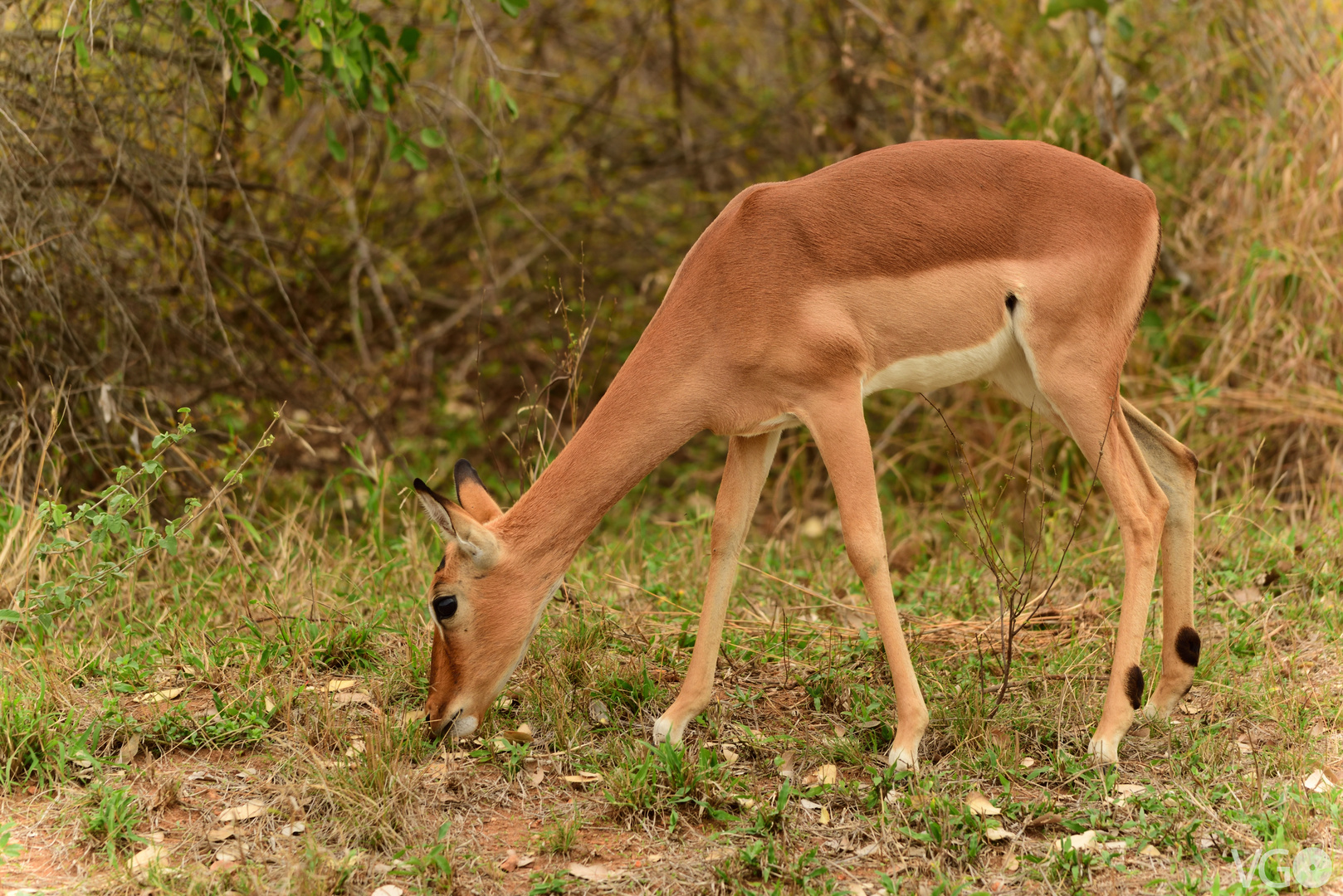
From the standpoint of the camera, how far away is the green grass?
11.0 feet

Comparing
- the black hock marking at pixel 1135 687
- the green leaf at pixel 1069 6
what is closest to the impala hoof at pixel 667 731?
the black hock marking at pixel 1135 687

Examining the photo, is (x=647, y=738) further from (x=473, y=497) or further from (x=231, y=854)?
(x=231, y=854)

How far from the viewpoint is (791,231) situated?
388 centimetres

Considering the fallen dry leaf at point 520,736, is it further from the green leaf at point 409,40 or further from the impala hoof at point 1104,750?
the green leaf at point 409,40

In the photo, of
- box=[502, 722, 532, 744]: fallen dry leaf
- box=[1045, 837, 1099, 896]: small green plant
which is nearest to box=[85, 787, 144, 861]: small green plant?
box=[502, 722, 532, 744]: fallen dry leaf

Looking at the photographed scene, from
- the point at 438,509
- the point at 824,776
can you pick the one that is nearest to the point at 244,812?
the point at 438,509

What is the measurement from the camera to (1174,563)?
4203mm

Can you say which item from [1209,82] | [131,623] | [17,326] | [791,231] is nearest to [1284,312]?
[1209,82]

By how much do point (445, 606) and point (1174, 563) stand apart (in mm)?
2530

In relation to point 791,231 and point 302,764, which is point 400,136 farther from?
point 302,764

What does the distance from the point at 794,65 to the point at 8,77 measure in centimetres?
580

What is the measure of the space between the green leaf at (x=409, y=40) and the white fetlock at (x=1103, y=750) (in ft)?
14.1

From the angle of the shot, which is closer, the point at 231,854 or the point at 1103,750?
the point at 231,854

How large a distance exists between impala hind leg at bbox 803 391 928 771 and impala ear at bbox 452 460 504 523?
1123 millimetres
